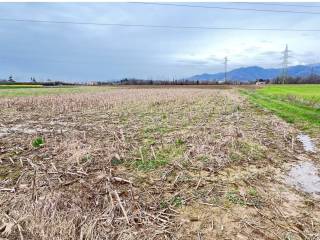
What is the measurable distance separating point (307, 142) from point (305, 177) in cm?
443

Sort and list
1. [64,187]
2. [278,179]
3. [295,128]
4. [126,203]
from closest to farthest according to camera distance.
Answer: [126,203] < [64,187] < [278,179] < [295,128]

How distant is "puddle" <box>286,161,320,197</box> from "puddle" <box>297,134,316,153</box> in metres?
1.82

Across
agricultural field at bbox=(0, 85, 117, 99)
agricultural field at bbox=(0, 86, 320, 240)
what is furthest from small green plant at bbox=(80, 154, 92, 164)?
agricultural field at bbox=(0, 85, 117, 99)

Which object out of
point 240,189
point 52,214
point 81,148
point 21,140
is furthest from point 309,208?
point 21,140

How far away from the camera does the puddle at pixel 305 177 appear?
6.08m

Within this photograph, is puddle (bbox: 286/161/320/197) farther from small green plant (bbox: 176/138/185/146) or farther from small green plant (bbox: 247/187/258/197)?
small green plant (bbox: 176/138/185/146)

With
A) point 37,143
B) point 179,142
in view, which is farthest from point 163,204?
point 37,143

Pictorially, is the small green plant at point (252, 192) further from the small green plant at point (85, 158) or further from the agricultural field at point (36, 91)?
the agricultural field at point (36, 91)

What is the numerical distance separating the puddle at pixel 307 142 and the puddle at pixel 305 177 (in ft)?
5.96

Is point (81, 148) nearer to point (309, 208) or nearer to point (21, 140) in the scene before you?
point (21, 140)

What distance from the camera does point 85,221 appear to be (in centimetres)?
424

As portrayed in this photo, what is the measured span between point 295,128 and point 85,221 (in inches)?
475

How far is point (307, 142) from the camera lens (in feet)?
35.1

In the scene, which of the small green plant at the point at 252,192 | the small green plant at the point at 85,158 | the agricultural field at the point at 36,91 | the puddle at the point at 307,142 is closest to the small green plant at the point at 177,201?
the small green plant at the point at 252,192
